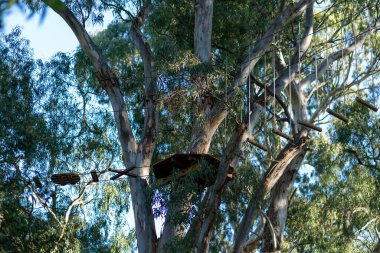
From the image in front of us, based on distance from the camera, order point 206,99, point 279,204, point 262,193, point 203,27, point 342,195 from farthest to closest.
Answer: point 342,195
point 279,204
point 203,27
point 206,99
point 262,193

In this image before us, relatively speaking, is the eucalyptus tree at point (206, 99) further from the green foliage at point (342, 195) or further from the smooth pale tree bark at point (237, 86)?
the green foliage at point (342, 195)

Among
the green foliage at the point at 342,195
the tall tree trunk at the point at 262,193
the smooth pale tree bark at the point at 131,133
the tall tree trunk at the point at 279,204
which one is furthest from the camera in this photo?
the green foliage at the point at 342,195

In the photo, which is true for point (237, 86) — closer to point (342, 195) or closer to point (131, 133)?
point (131, 133)

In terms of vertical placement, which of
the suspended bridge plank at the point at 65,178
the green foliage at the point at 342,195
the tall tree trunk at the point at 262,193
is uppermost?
the green foliage at the point at 342,195

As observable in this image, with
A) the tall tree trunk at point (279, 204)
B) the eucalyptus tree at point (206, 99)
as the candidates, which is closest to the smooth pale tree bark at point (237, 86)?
the eucalyptus tree at point (206, 99)

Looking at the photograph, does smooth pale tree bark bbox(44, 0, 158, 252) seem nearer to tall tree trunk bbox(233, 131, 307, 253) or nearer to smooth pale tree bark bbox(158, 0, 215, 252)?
smooth pale tree bark bbox(158, 0, 215, 252)

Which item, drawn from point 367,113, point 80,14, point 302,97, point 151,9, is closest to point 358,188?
point 367,113

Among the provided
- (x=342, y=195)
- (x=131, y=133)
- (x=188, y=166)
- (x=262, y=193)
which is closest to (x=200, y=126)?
(x=131, y=133)

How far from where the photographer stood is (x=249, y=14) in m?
12.3

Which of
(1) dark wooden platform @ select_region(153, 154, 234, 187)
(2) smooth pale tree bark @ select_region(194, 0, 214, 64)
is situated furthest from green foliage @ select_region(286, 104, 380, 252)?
(1) dark wooden platform @ select_region(153, 154, 234, 187)

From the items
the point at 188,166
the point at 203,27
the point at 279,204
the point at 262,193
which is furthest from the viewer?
the point at 279,204

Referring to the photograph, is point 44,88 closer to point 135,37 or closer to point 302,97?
point 135,37

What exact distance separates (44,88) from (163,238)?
5.18 metres

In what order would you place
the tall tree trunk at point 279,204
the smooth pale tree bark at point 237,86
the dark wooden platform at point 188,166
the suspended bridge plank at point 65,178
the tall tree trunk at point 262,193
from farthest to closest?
1. the tall tree trunk at point 279,204
2. the tall tree trunk at point 262,193
3. the suspended bridge plank at point 65,178
4. the dark wooden platform at point 188,166
5. the smooth pale tree bark at point 237,86
